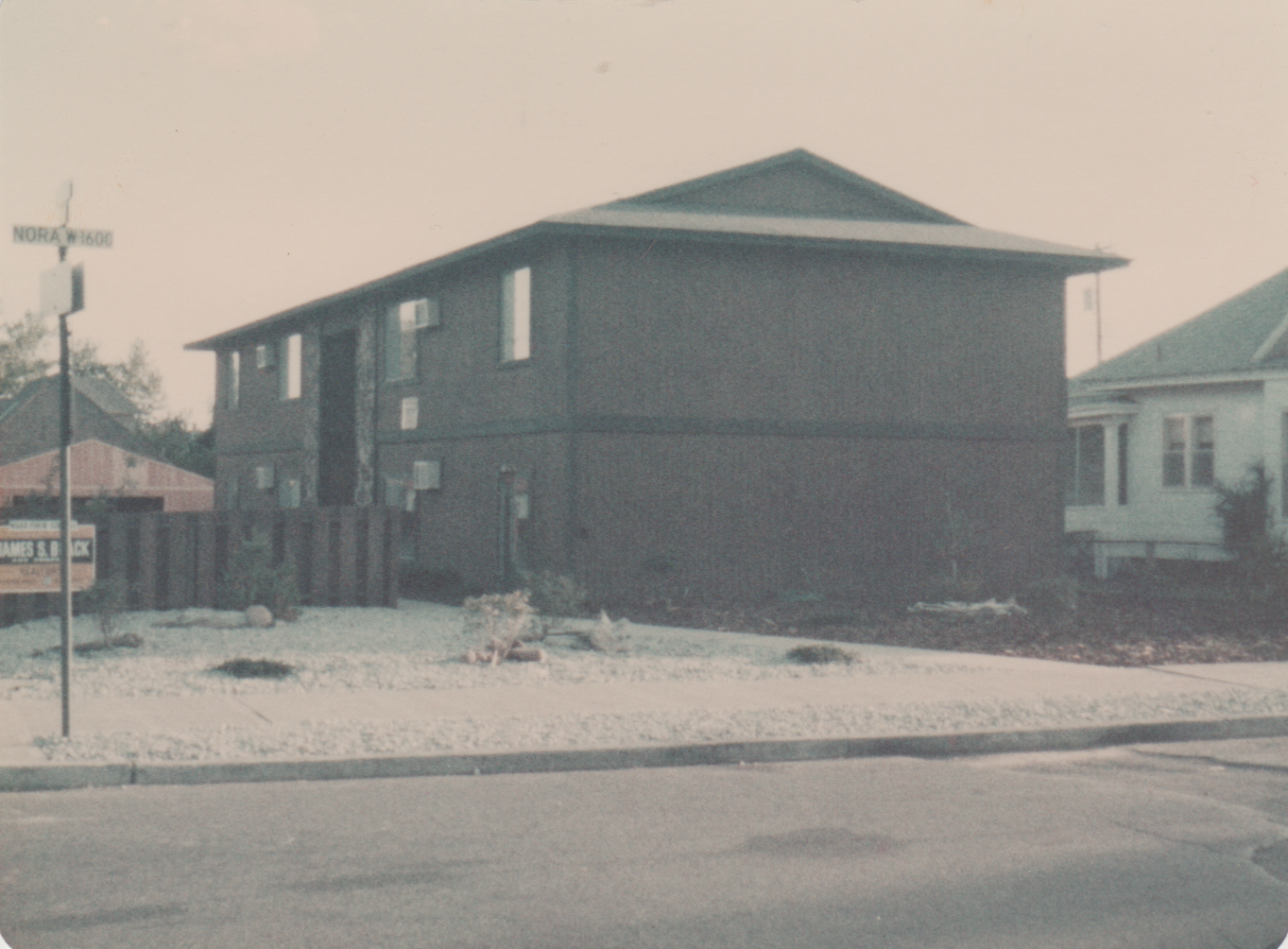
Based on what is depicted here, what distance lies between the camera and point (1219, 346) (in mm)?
26734

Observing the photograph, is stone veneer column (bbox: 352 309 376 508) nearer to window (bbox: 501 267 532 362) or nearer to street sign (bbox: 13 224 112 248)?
window (bbox: 501 267 532 362)

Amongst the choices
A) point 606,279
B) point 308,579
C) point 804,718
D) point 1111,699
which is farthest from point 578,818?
point 606,279

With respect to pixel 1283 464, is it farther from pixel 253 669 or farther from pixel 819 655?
pixel 253 669

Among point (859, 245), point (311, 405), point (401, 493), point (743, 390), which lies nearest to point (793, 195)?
point (859, 245)

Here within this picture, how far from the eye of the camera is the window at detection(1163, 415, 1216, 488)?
2622cm

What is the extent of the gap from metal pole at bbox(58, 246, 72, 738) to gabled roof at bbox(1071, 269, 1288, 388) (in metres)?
21.6

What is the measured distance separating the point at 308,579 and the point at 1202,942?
13.5 m

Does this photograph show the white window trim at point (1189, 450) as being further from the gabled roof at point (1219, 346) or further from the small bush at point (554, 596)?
the small bush at point (554, 596)

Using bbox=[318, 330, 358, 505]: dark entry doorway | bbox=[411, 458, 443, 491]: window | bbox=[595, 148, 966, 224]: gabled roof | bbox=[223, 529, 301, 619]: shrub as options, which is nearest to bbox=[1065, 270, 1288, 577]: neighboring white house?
bbox=[595, 148, 966, 224]: gabled roof

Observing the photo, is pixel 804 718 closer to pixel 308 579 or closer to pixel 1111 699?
pixel 1111 699

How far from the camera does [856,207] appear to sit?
22109 mm

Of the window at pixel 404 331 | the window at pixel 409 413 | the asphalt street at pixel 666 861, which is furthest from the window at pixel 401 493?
the asphalt street at pixel 666 861

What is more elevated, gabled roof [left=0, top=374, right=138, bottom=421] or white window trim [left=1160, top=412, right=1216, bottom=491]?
gabled roof [left=0, top=374, right=138, bottom=421]

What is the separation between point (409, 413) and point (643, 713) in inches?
564
